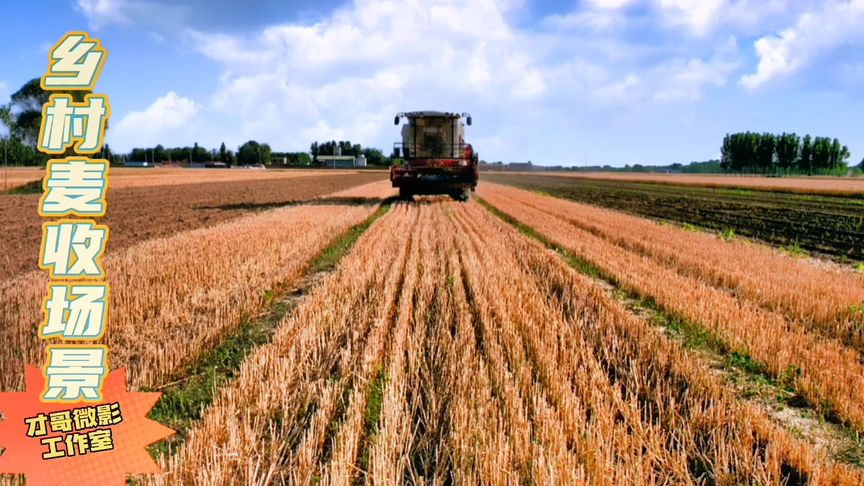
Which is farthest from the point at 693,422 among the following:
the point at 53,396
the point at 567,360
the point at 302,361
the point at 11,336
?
the point at 11,336

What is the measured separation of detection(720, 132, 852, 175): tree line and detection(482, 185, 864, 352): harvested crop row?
129m

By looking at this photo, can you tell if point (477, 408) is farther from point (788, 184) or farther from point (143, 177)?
point (788, 184)

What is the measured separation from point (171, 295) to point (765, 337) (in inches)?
269

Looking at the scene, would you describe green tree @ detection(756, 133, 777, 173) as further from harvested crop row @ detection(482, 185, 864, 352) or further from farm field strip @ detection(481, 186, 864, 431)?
farm field strip @ detection(481, 186, 864, 431)

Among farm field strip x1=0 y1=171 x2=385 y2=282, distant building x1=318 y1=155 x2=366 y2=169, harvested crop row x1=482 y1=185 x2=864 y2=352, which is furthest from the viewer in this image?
distant building x1=318 y1=155 x2=366 y2=169

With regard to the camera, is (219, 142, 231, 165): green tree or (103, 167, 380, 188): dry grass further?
(219, 142, 231, 165): green tree

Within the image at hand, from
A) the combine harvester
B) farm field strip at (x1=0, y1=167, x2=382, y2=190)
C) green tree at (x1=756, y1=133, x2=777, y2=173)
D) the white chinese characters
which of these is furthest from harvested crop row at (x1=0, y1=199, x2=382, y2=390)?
green tree at (x1=756, y1=133, x2=777, y2=173)

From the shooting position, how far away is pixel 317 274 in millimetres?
9578

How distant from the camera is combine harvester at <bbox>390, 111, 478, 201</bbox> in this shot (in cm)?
2320

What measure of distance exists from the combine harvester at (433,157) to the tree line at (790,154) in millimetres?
123920

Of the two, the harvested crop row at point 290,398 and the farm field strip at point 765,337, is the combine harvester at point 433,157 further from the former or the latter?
the harvested crop row at point 290,398

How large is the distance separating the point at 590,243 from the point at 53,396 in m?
11.1

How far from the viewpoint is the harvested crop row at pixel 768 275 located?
6.84 m

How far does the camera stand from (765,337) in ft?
19.1
